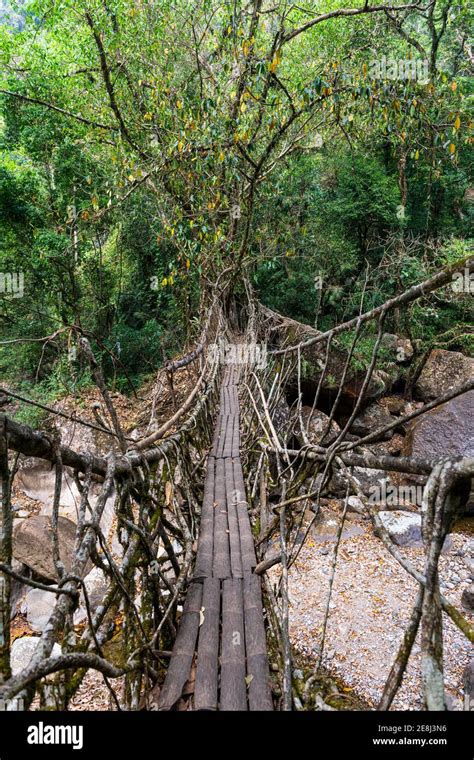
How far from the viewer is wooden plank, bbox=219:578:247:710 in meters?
1.10

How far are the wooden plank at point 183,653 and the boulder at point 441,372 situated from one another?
5680 millimetres

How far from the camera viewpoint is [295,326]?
477cm

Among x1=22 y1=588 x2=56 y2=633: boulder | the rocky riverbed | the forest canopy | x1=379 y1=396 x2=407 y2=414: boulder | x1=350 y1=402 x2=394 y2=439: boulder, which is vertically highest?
the forest canopy

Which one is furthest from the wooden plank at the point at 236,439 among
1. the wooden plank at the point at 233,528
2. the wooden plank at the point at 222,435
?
the wooden plank at the point at 233,528

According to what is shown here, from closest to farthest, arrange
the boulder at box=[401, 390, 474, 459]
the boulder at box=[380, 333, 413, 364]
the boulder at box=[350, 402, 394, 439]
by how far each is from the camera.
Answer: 1. the boulder at box=[401, 390, 474, 459]
2. the boulder at box=[350, 402, 394, 439]
3. the boulder at box=[380, 333, 413, 364]

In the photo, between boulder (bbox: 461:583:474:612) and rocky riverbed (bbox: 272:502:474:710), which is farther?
boulder (bbox: 461:583:474:612)

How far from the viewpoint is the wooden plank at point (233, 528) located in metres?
1.71

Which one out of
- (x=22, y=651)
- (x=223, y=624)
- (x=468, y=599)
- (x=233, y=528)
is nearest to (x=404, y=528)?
(x=468, y=599)

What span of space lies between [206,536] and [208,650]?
2.25 ft

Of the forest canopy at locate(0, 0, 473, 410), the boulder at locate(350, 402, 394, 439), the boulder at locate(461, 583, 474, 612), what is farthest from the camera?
the boulder at locate(350, 402, 394, 439)

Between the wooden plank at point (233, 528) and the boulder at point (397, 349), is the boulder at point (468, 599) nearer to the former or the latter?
the wooden plank at point (233, 528)

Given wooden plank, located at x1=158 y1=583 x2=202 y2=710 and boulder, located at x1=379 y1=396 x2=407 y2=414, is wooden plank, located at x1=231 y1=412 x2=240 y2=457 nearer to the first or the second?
wooden plank, located at x1=158 y1=583 x2=202 y2=710

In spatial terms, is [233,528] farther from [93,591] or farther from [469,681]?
[93,591]

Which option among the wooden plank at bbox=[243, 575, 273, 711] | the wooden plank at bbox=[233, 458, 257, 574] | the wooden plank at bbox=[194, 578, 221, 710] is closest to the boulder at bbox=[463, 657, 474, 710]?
the wooden plank at bbox=[233, 458, 257, 574]
